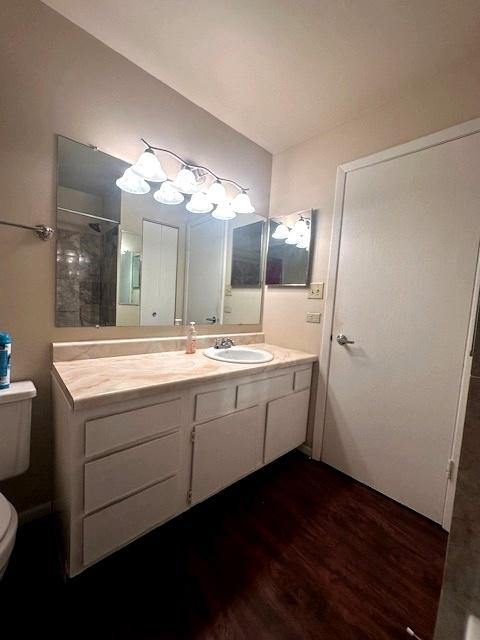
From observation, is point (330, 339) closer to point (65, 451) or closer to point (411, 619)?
point (411, 619)

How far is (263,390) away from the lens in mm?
1558

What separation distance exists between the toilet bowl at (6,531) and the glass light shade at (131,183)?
1456mm


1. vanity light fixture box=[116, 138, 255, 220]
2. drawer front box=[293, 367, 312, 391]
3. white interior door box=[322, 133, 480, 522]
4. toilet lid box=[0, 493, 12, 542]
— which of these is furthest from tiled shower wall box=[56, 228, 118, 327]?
white interior door box=[322, 133, 480, 522]

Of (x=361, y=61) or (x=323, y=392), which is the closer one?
(x=361, y=61)

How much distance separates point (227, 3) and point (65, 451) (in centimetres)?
198

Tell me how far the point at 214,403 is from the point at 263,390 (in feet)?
1.18

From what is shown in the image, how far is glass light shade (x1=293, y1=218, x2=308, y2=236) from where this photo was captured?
6.48ft

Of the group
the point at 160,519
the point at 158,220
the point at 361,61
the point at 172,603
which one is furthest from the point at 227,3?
the point at 172,603

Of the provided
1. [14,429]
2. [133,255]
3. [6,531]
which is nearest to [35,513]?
[14,429]

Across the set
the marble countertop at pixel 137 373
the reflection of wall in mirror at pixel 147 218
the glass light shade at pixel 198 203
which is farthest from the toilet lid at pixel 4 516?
the glass light shade at pixel 198 203

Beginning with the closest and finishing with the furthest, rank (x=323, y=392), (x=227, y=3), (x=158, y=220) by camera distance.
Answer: (x=227, y=3) < (x=158, y=220) < (x=323, y=392)

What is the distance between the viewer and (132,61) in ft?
4.64

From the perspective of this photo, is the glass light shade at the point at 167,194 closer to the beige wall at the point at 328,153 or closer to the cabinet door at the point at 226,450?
the beige wall at the point at 328,153

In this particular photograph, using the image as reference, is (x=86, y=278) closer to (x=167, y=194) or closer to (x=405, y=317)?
(x=167, y=194)
